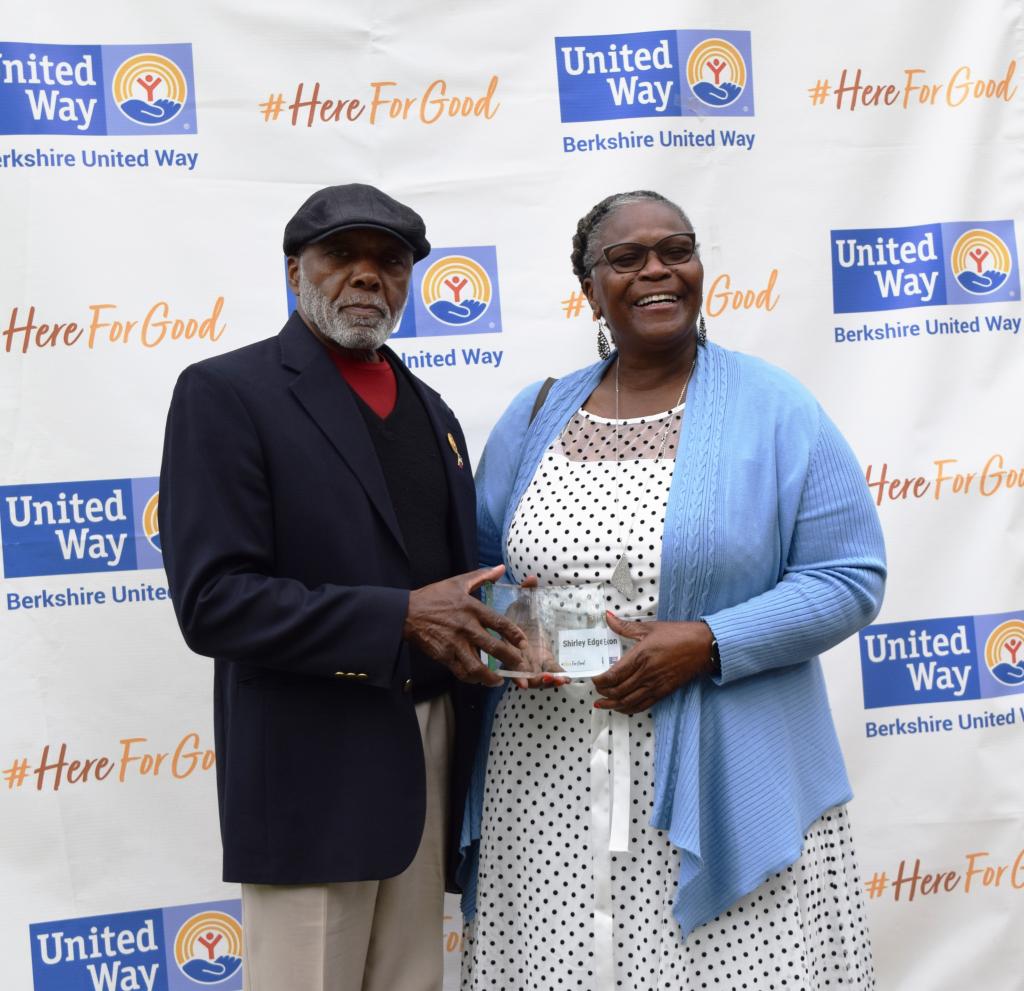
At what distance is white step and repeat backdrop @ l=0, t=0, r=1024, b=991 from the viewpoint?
3.21 m

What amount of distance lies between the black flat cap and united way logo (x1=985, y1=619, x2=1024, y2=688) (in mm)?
2277

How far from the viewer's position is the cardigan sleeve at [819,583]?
2094 mm

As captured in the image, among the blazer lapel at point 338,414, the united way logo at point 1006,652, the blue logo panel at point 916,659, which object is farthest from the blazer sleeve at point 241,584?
the united way logo at point 1006,652

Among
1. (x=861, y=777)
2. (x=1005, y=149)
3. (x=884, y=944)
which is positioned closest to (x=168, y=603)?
(x=861, y=777)

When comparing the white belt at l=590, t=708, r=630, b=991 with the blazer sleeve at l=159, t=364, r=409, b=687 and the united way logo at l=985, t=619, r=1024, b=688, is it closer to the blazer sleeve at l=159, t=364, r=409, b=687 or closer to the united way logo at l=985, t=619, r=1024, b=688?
the blazer sleeve at l=159, t=364, r=409, b=687

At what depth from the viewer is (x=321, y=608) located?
6.55 ft

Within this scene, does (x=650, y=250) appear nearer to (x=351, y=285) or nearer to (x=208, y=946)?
(x=351, y=285)

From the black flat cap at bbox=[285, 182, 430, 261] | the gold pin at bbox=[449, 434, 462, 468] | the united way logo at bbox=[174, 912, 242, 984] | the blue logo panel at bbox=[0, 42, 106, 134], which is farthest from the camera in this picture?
the united way logo at bbox=[174, 912, 242, 984]

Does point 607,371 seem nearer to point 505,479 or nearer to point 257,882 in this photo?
A: point 505,479

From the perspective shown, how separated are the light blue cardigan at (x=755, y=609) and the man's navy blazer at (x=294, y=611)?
0.51m

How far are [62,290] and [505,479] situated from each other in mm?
1481

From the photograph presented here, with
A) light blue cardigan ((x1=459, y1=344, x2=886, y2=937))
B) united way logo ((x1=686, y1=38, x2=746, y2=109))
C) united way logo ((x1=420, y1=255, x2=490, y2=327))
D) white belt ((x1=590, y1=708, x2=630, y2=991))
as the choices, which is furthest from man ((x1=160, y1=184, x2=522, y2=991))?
united way logo ((x1=686, y1=38, x2=746, y2=109))

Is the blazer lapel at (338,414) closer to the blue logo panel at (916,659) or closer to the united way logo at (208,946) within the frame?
the united way logo at (208,946)

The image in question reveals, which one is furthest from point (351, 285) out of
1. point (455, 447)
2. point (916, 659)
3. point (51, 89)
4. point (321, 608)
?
point (916, 659)
